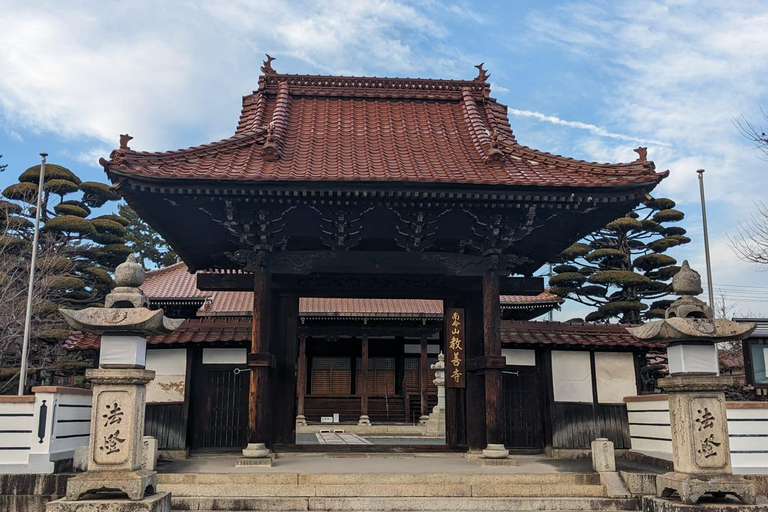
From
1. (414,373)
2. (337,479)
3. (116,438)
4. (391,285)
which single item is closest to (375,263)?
(391,285)

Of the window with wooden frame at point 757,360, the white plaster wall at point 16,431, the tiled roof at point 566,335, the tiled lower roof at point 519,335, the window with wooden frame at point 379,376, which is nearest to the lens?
the white plaster wall at point 16,431

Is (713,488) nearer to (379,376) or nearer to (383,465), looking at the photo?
(383,465)

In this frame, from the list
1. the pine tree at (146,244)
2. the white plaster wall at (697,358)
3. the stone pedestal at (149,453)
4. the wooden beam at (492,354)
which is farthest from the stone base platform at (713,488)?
the pine tree at (146,244)

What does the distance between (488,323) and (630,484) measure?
361cm

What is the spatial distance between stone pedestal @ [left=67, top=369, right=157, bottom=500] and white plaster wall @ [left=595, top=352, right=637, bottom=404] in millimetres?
9878

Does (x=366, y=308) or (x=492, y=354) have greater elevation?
(x=366, y=308)

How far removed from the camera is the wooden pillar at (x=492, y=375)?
11.7 meters

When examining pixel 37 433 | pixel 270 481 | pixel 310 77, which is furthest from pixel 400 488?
pixel 310 77

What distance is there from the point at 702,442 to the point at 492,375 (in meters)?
4.11

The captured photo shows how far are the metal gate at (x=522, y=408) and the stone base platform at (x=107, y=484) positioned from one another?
26.9 feet

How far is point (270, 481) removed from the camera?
10.2 meters

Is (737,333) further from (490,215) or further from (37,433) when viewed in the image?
(37,433)

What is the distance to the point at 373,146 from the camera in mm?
13523

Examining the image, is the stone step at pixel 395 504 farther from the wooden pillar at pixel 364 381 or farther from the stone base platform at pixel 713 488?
the wooden pillar at pixel 364 381
